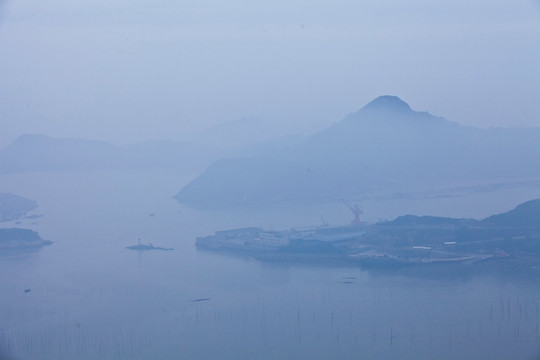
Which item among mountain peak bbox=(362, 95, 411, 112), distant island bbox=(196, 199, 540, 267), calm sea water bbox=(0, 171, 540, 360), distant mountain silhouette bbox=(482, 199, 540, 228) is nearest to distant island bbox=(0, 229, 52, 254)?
calm sea water bbox=(0, 171, 540, 360)

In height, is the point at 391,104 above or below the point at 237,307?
above

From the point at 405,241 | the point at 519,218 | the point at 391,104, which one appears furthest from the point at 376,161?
the point at 405,241

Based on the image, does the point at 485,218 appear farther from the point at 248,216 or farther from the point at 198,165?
the point at 198,165

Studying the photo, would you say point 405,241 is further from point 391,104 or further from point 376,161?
point 391,104

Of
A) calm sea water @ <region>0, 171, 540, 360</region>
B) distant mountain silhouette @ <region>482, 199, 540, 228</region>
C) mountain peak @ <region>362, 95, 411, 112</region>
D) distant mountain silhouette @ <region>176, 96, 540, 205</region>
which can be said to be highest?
mountain peak @ <region>362, 95, 411, 112</region>

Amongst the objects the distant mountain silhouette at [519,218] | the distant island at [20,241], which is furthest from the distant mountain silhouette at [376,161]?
the distant mountain silhouette at [519,218]

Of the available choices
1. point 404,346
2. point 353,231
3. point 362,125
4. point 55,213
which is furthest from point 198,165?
point 404,346

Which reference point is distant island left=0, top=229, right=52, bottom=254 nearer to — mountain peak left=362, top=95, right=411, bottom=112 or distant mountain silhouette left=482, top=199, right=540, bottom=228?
distant mountain silhouette left=482, top=199, right=540, bottom=228
